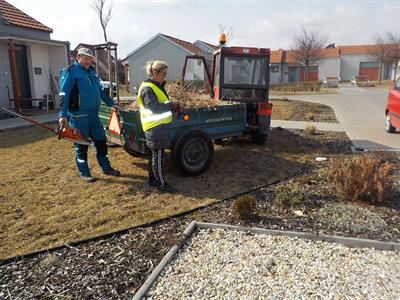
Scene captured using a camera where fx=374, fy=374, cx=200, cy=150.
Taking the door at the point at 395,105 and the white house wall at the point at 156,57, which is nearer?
the door at the point at 395,105

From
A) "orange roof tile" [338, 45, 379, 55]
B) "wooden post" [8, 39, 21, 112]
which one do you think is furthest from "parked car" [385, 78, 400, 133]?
"orange roof tile" [338, 45, 379, 55]

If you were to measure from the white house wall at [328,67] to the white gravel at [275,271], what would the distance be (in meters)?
64.6

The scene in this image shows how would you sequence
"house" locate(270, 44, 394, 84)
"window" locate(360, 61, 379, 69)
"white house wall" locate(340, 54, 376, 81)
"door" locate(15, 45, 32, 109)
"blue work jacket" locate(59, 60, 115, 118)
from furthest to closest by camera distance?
"white house wall" locate(340, 54, 376, 81), "window" locate(360, 61, 379, 69), "house" locate(270, 44, 394, 84), "door" locate(15, 45, 32, 109), "blue work jacket" locate(59, 60, 115, 118)

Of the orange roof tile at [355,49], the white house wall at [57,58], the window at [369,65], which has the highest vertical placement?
the orange roof tile at [355,49]

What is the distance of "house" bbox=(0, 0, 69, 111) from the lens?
514 inches

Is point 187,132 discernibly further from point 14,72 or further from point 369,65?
point 369,65

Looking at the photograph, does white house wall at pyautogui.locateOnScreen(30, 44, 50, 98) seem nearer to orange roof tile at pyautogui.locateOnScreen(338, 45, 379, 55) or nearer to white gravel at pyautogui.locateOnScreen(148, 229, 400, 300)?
white gravel at pyautogui.locateOnScreen(148, 229, 400, 300)

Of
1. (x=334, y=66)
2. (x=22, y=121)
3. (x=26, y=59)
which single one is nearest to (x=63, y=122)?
(x=22, y=121)

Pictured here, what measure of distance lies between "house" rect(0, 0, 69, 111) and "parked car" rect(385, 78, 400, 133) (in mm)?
11414

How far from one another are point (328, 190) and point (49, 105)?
12.7 metres

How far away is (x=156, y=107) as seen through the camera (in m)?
4.94

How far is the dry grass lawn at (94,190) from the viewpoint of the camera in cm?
416

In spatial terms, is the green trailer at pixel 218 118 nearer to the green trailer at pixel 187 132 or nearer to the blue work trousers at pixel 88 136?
the green trailer at pixel 187 132

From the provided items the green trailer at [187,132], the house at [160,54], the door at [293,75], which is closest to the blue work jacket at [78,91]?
the green trailer at [187,132]
